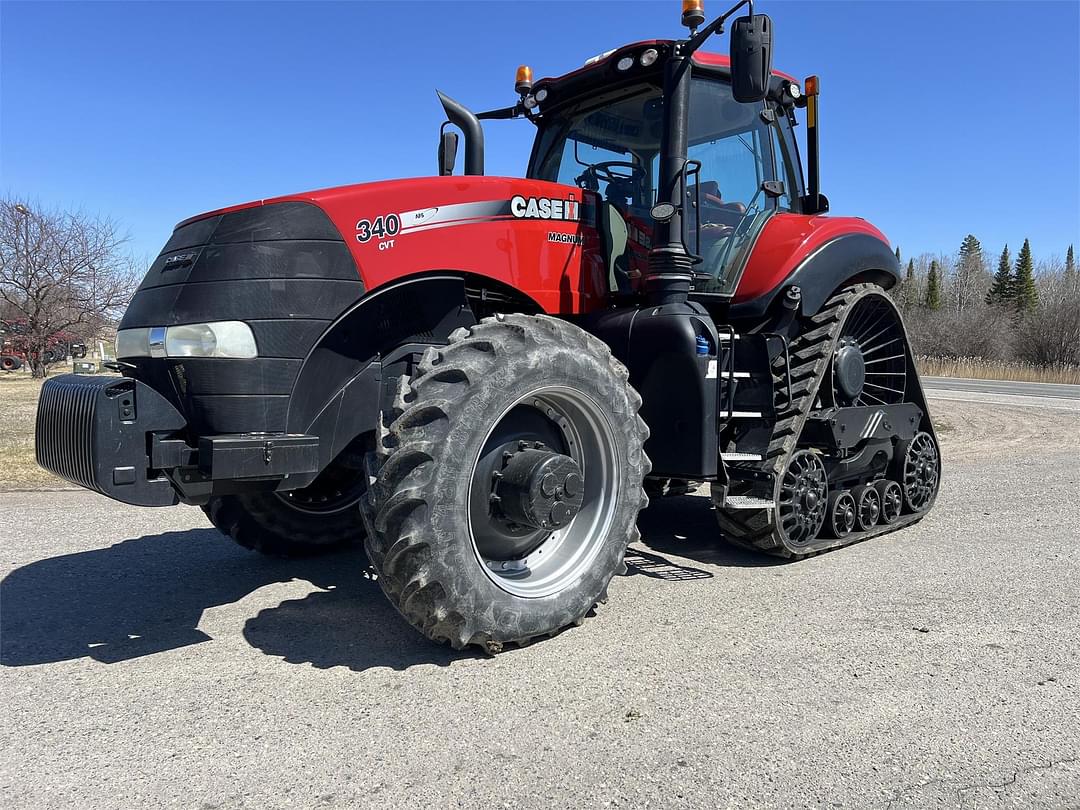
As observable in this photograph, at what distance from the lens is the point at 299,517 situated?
16.3 feet

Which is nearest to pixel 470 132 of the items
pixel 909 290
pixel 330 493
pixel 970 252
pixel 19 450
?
pixel 330 493

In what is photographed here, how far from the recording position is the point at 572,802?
240 cm

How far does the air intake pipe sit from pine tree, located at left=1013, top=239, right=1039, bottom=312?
65.9 metres

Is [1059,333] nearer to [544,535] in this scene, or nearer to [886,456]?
[886,456]

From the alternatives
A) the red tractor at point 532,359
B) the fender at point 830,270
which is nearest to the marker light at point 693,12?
the red tractor at point 532,359

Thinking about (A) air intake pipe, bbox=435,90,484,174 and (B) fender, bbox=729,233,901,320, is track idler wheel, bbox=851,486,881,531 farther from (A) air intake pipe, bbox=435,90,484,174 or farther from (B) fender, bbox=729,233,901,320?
(A) air intake pipe, bbox=435,90,484,174

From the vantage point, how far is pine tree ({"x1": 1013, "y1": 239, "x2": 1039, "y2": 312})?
62722 millimetres

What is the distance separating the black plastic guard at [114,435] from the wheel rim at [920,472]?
511 centimetres

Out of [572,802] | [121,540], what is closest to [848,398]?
[572,802]

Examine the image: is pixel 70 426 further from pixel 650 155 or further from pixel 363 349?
pixel 650 155

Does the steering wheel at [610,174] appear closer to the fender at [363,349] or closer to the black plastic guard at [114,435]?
the fender at [363,349]

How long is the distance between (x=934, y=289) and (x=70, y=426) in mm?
77456

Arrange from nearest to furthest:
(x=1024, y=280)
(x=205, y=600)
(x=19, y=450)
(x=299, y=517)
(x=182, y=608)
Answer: (x=182, y=608)
(x=205, y=600)
(x=299, y=517)
(x=19, y=450)
(x=1024, y=280)

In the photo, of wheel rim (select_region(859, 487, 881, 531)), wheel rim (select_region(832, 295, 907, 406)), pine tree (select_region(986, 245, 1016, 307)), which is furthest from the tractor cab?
pine tree (select_region(986, 245, 1016, 307))
